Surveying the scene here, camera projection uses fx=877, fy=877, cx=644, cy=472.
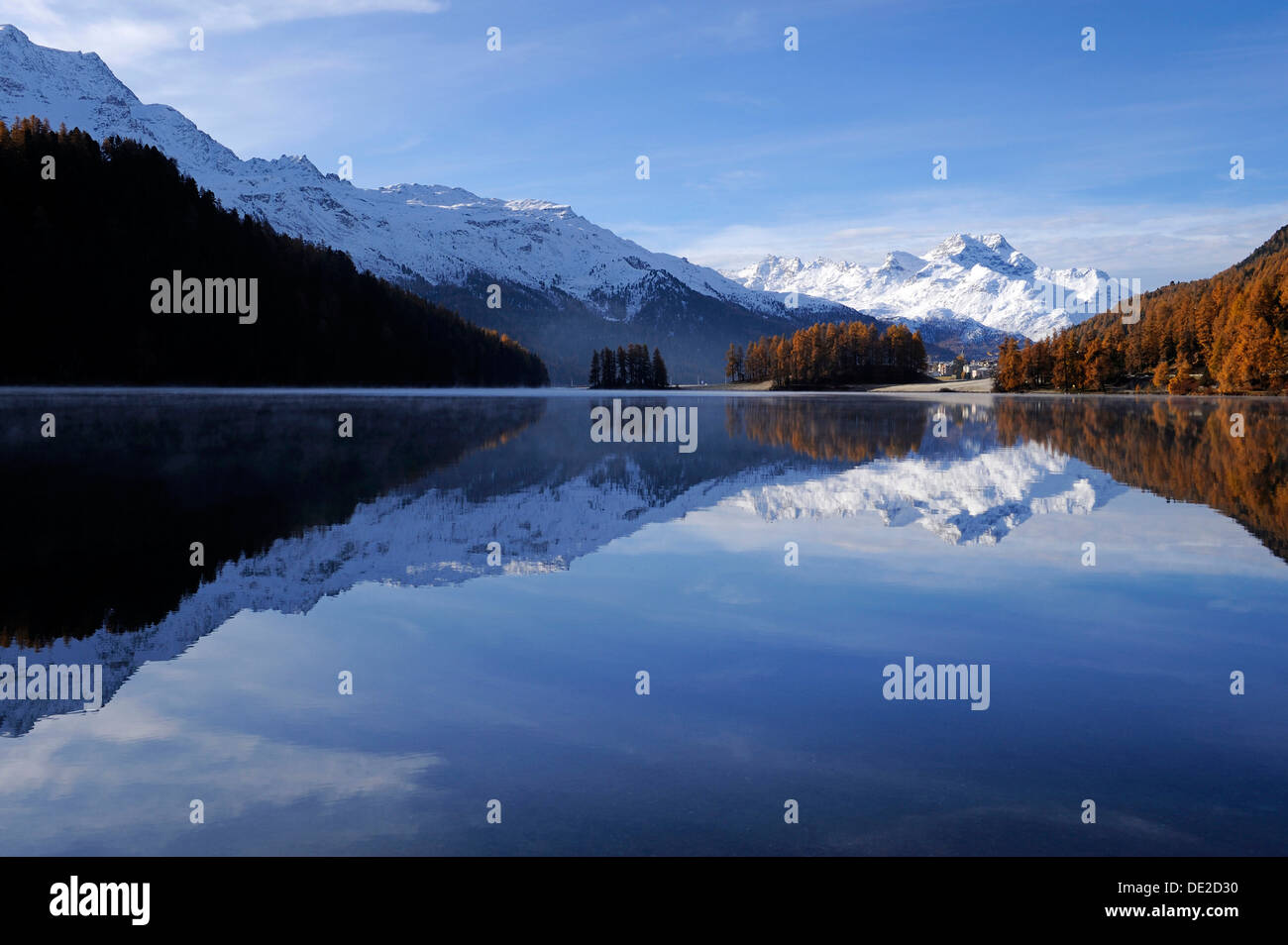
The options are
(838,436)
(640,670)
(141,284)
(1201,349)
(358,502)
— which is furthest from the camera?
(1201,349)

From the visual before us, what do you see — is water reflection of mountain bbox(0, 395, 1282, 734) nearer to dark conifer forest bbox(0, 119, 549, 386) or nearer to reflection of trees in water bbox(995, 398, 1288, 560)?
reflection of trees in water bbox(995, 398, 1288, 560)

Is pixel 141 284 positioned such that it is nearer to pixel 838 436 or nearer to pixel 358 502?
pixel 838 436

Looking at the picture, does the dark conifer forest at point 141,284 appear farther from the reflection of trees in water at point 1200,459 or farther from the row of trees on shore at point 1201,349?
the row of trees on shore at point 1201,349

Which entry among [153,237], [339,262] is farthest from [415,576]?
[339,262]

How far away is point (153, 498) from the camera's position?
24.1 m

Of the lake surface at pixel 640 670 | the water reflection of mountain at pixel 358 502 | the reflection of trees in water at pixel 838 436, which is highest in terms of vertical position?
the reflection of trees in water at pixel 838 436

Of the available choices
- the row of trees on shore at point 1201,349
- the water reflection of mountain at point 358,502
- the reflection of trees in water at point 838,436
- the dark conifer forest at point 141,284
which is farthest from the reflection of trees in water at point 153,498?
the row of trees on shore at point 1201,349

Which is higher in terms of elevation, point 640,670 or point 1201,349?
point 1201,349

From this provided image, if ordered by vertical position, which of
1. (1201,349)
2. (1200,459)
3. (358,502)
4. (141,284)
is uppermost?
(141,284)

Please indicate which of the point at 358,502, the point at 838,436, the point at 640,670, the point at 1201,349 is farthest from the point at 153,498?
the point at 1201,349

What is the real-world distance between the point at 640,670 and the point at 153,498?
61.8ft

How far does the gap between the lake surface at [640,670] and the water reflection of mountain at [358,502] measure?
0.15 meters

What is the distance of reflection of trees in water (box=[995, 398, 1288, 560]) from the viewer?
23.5 metres

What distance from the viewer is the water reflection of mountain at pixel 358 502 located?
46.1 ft
